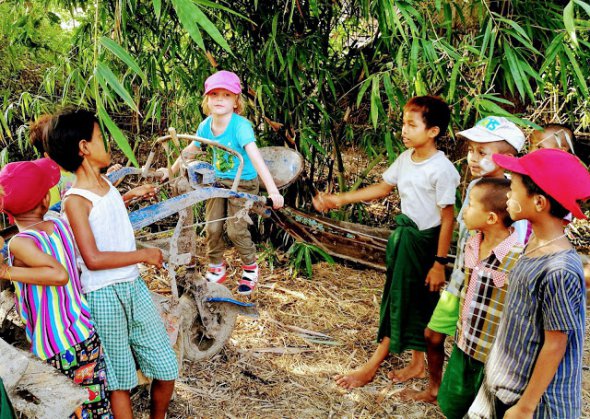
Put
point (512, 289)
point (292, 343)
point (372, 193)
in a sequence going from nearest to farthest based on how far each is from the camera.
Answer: point (512, 289)
point (372, 193)
point (292, 343)

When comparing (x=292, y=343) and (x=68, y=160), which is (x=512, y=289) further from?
(x=292, y=343)

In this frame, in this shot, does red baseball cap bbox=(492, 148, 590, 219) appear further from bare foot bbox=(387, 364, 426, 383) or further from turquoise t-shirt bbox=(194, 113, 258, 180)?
turquoise t-shirt bbox=(194, 113, 258, 180)

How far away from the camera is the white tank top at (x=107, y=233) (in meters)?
1.73

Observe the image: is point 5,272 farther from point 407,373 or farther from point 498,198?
point 407,373

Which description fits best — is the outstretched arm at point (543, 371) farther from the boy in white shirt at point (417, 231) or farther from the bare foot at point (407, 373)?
the bare foot at point (407, 373)

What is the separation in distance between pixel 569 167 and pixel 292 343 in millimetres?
2065

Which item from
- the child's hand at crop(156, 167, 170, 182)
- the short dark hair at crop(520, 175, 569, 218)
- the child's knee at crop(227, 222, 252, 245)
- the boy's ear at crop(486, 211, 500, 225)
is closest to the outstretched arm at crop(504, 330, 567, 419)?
the short dark hair at crop(520, 175, 569, 218)

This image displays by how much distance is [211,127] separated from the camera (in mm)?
3027

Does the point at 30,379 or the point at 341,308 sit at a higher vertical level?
the point at 30,379

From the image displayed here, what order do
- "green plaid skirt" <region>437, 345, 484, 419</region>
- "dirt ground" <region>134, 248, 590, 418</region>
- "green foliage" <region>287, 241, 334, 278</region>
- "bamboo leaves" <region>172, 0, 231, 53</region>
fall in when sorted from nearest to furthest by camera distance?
"bamboo leaves" <region>172, 0, 231, 53</region>, "green plaid skirt" <region>437, 345, 484, 419</region>, "dirt ground" <region>134, 248, 590, 418</region>, "green foliage" <region>287, 241, 334, 278</region>

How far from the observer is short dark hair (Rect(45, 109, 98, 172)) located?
5.59ft

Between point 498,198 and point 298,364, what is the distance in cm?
153

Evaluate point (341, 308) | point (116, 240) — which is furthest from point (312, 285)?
point (116, 240)

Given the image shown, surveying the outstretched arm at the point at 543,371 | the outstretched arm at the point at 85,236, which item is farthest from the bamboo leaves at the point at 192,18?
the outstretched arm at the point at 543,371
